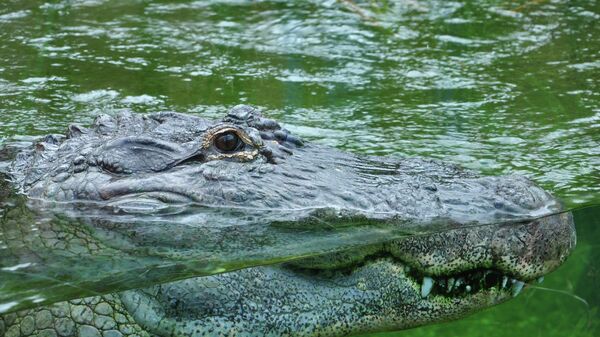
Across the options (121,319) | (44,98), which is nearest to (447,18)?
(44,98)

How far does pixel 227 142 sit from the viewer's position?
11.5 ft

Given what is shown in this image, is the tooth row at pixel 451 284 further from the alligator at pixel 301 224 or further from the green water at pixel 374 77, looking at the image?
the green water at pixel 374 77

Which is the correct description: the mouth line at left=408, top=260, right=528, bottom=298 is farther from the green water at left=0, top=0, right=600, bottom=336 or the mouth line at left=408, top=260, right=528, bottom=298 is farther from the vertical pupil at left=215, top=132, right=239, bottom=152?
the vertical pupil at left=215, top=132, right=239, bottom=152

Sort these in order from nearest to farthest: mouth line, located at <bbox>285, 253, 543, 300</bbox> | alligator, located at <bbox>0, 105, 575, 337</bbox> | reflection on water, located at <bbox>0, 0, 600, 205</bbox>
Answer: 1. alligator, located at <bbox>0, 105, 575, 337</bbox>
2. mouth line, located at <bbox>285, 253, 543, 300</bbox>
3. reflection on water, located at <bbox>0, 0, 600, 205</bbox>

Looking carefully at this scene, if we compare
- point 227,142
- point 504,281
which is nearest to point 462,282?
point 504,281

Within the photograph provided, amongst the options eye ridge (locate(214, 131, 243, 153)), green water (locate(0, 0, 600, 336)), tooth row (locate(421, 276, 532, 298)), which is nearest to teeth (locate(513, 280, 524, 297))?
tooth row (locate(421, 276, 532, 298))

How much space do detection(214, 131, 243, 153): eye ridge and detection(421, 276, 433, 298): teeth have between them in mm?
922

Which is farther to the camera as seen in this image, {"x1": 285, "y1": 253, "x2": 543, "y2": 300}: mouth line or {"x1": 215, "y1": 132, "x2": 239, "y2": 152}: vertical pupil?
{"x1": 215, "y1": 132, "x2": 239, "y2": 152}: vertical pupil

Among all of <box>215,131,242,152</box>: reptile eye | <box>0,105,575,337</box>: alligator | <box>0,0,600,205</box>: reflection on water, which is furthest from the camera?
<box>0,0,600,205</box>: reflection on water

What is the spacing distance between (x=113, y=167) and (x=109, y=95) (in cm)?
193

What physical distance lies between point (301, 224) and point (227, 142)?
482 millimetres

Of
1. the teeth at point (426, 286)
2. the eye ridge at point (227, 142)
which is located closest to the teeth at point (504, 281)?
the teeth at point (426, 286)

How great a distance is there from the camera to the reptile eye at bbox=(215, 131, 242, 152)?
11.5 feet

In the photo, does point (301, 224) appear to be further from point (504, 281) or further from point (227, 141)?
point (504, 281)
